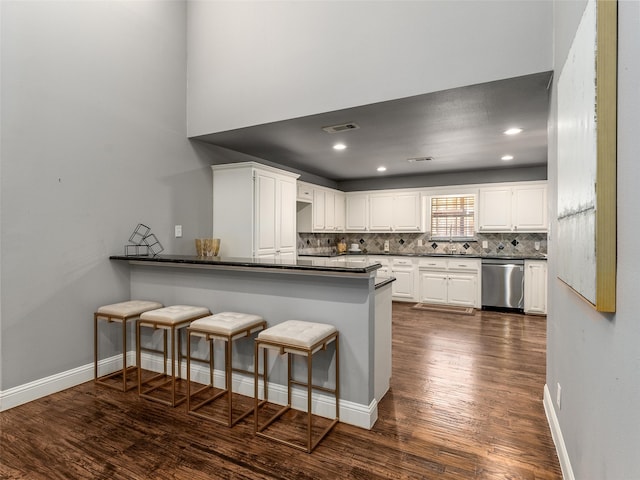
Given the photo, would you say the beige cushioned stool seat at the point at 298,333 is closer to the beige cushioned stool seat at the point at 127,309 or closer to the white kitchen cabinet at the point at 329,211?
the beige cushioned stool seat at the point at 127,309

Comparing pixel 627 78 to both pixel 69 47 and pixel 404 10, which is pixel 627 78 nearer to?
pixel 404 10

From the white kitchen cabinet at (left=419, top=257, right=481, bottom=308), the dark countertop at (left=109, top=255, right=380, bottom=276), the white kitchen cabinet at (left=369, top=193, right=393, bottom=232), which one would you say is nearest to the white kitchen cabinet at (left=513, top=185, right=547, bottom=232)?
the white kitchen cabinet at (left=419, top=257, right=481, bottom=308)

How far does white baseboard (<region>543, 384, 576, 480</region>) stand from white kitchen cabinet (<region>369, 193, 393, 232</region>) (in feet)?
15.3

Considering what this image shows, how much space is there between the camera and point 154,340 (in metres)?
3.31

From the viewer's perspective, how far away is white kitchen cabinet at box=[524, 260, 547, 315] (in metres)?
A: 5.48

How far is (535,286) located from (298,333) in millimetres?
4874

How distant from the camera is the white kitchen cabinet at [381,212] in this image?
275 inches

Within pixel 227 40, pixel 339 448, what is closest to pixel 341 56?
pixel 227 40

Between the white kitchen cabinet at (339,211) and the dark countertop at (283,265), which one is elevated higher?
the white kitchen cabinet at (339,211)

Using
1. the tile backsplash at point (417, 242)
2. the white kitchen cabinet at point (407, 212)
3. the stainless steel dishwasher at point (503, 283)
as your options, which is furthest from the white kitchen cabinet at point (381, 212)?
the stainless steel dishwasher at point (503, 283)

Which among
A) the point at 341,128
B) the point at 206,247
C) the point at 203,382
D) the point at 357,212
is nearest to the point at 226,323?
the point at 203,382

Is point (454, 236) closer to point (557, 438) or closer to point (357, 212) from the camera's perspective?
point (357, 212)

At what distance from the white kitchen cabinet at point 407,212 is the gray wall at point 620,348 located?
5093 millimetres

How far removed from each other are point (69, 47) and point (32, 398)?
2.80 m
